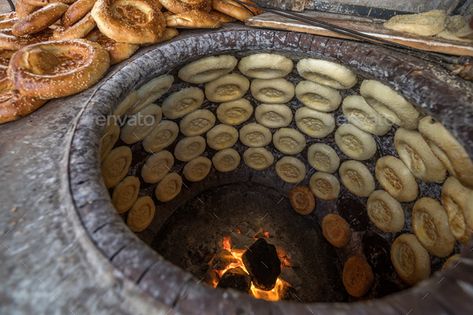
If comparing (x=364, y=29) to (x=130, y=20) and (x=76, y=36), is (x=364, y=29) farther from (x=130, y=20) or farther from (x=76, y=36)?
(x=76, y=36)

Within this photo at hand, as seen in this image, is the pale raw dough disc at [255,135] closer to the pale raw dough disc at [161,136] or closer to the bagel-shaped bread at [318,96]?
the bagel-shaped bread at [318,96]

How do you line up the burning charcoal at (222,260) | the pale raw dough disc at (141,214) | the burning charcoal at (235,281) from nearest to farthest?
the pale raw dough disc at (141,214), the burning charcoal at (235,281), the burning charcoal at (222,260)

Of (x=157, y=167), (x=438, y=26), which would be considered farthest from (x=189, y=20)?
(x=438, y=26)

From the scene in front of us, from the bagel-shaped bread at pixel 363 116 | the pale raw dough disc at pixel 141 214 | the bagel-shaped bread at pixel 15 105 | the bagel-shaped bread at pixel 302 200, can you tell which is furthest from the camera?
the bagel-shaped bread at pixel 302 200

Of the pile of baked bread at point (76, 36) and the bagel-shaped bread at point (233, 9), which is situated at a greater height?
the bagel-shaped bread at point (233, 9)

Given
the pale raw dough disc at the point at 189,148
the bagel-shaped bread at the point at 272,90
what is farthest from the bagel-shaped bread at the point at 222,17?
the pale raw dough disc at the point at 189,148

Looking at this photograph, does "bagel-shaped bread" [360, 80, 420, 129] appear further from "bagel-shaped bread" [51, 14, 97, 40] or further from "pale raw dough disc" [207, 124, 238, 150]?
"bagel-shaped bread" [51, 14, 97, 40]

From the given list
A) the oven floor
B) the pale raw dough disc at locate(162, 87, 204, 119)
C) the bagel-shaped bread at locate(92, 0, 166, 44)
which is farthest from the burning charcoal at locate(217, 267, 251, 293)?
the bagel-shaped bread at locate(92, 0, 166, 44)
